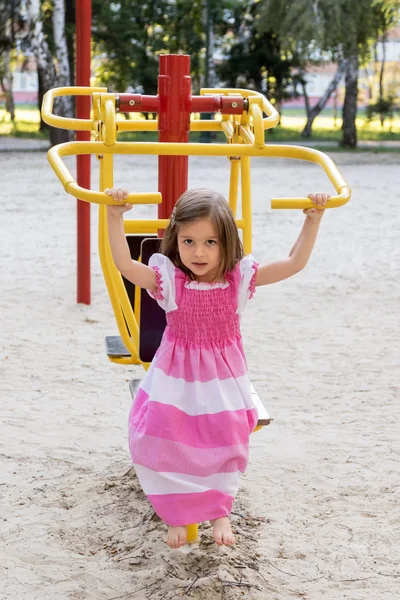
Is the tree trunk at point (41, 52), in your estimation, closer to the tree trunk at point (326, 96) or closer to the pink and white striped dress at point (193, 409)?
the tree trunk at point (326, 96)

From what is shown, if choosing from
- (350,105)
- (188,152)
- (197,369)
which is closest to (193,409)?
(197,369)

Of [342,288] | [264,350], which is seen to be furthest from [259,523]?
[342,288]

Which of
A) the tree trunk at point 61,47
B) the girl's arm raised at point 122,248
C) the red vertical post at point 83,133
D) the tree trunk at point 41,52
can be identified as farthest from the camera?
the tree trunk at point 61,47

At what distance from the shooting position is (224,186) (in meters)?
11.2

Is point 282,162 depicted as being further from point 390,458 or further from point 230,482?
point 230,482

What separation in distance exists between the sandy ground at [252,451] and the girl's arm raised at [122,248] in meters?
0.86

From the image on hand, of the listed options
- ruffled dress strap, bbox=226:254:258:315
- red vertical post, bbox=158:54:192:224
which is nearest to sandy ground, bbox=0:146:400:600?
ruffled dress strap, bbox=226:254:258:315

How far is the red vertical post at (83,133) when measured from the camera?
16.8 ft

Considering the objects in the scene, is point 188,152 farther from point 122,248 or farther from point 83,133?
point 83,133

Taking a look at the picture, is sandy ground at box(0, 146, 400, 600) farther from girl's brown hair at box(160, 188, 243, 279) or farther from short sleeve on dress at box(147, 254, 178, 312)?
girl's brown hair at box(160, 188, 243, 279)

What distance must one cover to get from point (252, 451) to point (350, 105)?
51.6 ft

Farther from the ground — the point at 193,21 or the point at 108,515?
the point at 193,21

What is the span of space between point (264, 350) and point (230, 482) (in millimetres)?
2671

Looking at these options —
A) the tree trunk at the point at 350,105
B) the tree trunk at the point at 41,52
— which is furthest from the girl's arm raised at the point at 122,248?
the tree trunk at the point at 350,105
